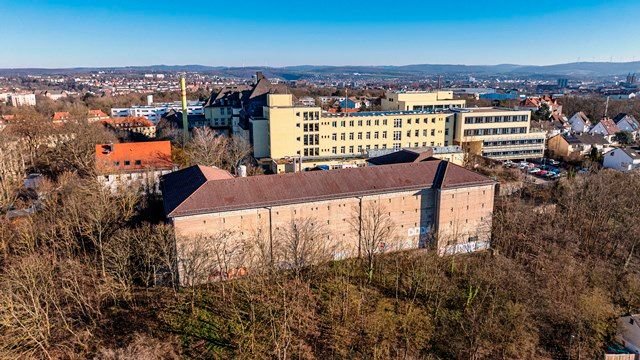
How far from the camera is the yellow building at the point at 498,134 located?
220 feet

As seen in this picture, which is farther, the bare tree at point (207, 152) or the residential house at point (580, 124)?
the residential house at point (580, 124)

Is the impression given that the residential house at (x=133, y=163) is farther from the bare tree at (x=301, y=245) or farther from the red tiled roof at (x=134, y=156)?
the bare tree at (x=301, y=245)

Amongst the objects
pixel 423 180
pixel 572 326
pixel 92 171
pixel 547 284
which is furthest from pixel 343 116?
pixel 572 326

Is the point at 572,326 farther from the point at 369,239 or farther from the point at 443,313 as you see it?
the point at 369,239

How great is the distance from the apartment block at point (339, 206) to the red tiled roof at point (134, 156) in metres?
13.9

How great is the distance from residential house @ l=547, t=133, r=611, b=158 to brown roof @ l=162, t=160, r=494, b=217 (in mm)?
42753

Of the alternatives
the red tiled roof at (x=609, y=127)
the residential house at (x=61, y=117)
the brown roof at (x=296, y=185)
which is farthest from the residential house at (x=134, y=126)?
the red tiled roof at (x=609, y=127)

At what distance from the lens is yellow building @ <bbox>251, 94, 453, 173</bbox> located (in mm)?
60312

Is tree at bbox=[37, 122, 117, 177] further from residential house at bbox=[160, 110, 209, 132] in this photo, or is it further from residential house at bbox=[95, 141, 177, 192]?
residential house at bbox=[160, 110, 209, 132]

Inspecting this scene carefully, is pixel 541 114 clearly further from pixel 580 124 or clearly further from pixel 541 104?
pixel 541 104

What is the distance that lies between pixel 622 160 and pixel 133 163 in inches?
2628

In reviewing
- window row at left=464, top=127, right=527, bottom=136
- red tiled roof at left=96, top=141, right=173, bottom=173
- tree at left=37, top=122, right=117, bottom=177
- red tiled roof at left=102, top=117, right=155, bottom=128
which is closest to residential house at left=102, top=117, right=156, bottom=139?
red tiled roof at left=102, top=117, right=155, bottom=128

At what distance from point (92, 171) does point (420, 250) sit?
3711 centimetres

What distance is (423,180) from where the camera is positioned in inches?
1439
